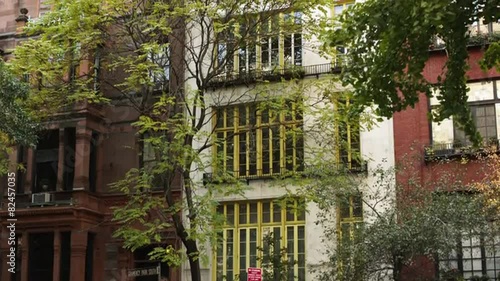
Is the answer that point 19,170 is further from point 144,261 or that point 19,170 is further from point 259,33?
point 259,33

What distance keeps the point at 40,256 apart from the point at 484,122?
17.3 metres

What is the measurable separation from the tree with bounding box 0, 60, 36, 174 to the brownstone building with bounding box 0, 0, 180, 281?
16.2 ft

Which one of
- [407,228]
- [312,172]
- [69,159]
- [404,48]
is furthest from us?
[69,159]

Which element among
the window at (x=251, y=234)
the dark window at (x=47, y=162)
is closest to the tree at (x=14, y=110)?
the dark window at (x=47, y=162)

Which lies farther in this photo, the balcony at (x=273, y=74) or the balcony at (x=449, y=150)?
the balcony at (x=273, y=74)

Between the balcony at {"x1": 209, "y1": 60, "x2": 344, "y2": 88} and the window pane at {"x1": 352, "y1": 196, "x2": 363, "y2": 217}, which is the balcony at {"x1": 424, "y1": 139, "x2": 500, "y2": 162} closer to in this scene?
the window pane at {"x1": 352, "y1": 196, "x2": 363, "y2": 217}

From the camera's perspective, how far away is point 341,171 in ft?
74.3

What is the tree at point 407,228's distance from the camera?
20.4 m

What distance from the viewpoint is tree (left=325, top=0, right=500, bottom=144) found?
42.3ft

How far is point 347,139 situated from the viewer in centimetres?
2577

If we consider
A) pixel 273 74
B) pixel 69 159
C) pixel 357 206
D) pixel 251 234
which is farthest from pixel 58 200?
pixel 357 206

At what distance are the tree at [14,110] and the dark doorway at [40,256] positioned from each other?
7.07 meters

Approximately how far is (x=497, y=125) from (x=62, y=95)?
45.7ft

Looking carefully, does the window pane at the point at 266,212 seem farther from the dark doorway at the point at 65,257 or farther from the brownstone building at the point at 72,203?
the dark doorway at the point at 65,257
